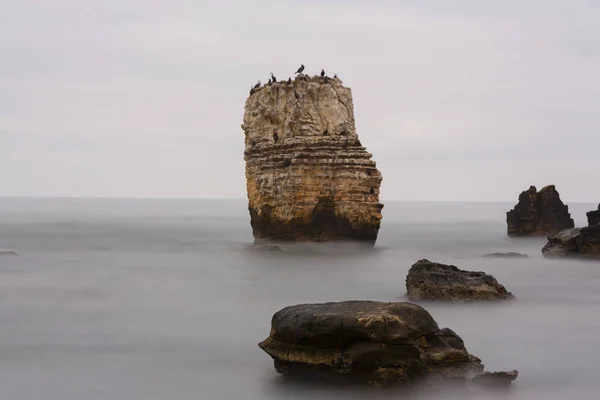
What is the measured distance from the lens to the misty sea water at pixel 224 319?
13250 millimetres

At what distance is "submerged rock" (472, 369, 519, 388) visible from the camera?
1248cm

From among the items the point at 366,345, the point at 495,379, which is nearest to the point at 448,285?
the point at 495,379

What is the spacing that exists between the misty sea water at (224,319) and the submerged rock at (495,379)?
0.20 m

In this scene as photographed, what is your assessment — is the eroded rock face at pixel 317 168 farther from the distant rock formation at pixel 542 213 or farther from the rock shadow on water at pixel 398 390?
the rock shadow on water at pixel 398 390

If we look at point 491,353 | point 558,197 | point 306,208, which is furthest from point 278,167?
point 491,353

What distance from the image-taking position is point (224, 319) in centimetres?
1948

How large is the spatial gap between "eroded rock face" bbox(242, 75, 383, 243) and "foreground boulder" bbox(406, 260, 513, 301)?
53.5 feet

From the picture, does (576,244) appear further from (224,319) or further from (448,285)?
(224,319)

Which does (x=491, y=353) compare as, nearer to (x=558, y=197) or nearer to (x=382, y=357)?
(x=382, y=357)

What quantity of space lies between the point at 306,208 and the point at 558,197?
58.9ft

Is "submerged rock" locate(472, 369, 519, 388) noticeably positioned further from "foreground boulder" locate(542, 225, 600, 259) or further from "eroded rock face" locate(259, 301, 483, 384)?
"foreground boulder" locate(542, 225, 600, 259)

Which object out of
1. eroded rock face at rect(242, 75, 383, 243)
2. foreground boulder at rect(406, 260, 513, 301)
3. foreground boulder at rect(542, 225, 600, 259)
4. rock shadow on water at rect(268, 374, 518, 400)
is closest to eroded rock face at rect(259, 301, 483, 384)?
rock shadow on water at rect(268, 374, 518, 400)

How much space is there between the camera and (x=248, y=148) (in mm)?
42031

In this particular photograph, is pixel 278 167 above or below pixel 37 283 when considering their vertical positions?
above
